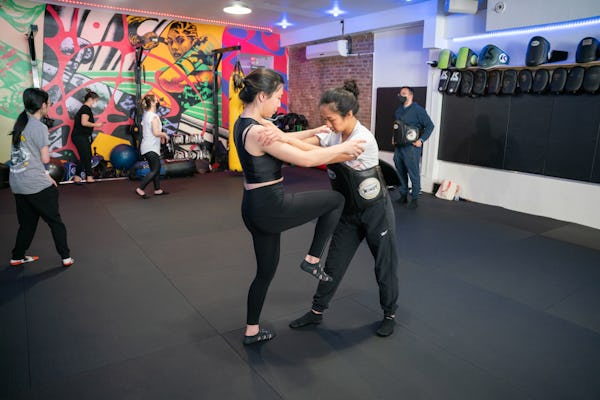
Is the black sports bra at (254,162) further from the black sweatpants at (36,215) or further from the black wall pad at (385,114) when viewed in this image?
the black wall pad at (385,114)

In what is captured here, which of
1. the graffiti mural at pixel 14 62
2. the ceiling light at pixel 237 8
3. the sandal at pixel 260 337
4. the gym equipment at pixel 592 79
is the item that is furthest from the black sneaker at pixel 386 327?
the graffiti mural at pixel 14 62

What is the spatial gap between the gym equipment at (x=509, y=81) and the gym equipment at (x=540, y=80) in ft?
0.87

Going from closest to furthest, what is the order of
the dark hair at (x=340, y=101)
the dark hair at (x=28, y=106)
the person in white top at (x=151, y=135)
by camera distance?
the dark hair at (x=340, y=101)
the dark hair at (x=28, y=106)
the person in white top at (x=151, y=135)

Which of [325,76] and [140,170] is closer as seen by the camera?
[140,170]

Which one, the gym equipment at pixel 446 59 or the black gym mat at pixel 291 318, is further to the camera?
the gym equipment at pixel 446 59

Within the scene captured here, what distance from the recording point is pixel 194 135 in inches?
370

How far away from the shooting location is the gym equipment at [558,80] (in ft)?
17.8

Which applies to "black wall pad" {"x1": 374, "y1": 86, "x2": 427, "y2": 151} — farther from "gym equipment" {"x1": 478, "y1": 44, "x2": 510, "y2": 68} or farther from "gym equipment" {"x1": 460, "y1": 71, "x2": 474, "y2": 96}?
"gym equipment" {"x1": 478, "y1": 44, "x2": 510, "y2": 68}

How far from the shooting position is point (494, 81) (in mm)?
6199

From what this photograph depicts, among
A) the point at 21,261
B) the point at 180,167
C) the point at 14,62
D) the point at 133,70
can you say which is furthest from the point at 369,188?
the point at 14,62

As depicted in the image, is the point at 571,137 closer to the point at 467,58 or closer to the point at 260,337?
the point at 467,58

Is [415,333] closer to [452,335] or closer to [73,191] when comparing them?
[452,335]

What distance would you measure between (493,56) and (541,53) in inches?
26.8

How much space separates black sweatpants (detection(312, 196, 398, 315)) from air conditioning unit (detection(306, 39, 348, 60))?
21.8ft
